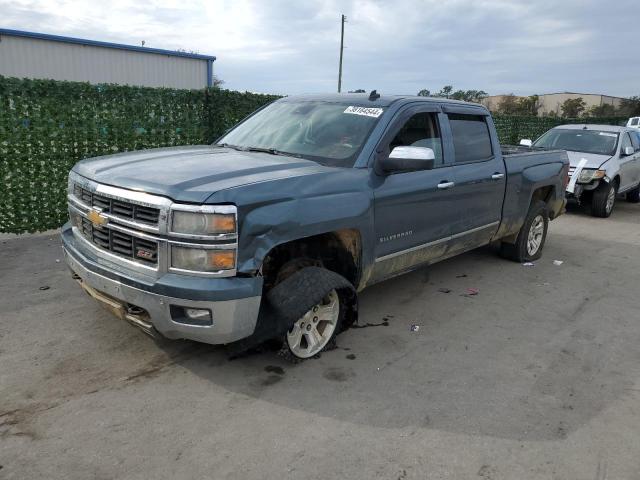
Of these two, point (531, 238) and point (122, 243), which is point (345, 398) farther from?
point (531, 238)

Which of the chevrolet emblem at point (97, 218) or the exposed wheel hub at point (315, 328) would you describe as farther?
the exposed wheel hub at point (315, 328)

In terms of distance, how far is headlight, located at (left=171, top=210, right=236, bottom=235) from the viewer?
2967mm

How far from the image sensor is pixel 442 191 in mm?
4633

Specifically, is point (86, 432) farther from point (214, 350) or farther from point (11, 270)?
point (11, 270)

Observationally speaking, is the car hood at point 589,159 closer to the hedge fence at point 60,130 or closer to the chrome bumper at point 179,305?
the hedge fence at point 60,130

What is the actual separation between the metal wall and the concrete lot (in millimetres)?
16024

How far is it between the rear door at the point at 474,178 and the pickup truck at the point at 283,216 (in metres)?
0.02

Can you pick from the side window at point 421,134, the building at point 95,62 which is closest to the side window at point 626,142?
the side window at point 421,134

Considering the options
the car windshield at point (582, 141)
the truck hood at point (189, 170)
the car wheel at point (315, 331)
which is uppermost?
the car windshield at point (582, 141)

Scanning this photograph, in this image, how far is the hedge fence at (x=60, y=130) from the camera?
680 centimetres

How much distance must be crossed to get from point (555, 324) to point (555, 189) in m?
2.83

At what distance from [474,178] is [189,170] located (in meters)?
2.91

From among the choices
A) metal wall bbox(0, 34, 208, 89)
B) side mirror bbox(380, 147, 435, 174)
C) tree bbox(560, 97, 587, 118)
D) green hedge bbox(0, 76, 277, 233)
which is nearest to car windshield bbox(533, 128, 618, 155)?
green hedge bbox(0, 76, 277, 233)

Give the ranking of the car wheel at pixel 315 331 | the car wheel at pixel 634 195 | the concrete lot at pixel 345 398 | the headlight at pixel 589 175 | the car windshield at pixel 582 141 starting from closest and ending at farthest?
the concrete lot at pixel 345 398
the car wheel at pixel 315 331
the headlight at pixel 589 175
the car windshield at pixel 582 141
the car wheel at pixel 634 195
